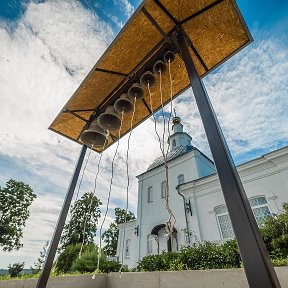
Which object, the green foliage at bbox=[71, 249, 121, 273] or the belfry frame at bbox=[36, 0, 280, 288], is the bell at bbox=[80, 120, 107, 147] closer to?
the belfry frame at bbox=[36, 0, 280, 288]

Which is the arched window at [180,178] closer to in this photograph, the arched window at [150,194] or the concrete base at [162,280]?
the arched window at [150,194]

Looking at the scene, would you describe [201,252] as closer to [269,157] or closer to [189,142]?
[269,157]

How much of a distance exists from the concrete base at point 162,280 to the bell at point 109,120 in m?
2.02

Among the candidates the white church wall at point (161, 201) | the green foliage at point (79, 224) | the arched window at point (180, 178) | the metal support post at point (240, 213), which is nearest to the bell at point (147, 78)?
the metal support post at point (240, 213)

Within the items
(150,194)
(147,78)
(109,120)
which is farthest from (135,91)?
(150,194)

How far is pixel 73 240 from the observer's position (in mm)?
26469

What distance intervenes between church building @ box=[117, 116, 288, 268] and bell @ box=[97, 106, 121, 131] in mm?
2625

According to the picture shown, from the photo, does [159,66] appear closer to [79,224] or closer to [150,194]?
[150,194]

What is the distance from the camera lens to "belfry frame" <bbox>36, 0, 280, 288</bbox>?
1.01 m

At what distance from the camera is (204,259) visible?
15.4 feet

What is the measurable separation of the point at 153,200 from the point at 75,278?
1356 cm

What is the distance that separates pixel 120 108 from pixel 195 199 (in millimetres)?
11155

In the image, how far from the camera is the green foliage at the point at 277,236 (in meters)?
4.31

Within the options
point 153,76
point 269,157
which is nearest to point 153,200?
point 269,157
